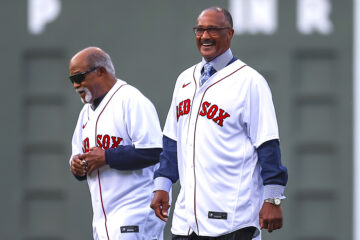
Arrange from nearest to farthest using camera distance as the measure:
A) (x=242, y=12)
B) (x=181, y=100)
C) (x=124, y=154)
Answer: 1. (x=181, y=100)
2. (x=124, y=154)
3. (x=242, y=12)

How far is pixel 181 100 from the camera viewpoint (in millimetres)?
5238

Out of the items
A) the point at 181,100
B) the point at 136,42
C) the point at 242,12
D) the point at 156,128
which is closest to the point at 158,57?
the point at 136,42

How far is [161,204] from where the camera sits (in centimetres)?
524

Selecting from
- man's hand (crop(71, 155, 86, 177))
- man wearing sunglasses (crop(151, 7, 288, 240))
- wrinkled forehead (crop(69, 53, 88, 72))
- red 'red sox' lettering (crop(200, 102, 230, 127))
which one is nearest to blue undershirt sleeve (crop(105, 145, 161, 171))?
man's hand (crop(71, 155, 86, 177))

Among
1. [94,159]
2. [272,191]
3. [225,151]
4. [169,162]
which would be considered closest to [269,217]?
[272,191]

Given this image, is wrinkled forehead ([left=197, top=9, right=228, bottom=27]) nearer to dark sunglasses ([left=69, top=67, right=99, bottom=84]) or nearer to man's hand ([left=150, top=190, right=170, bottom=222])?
man's hand ([left=150, top=190, right=170, bottom=222])

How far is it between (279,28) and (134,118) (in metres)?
3.57

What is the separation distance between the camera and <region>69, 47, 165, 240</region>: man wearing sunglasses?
5828 millimetres

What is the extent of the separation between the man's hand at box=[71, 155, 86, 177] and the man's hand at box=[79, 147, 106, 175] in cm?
3

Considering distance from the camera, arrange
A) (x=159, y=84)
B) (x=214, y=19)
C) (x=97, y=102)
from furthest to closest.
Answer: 1. (x=159, y=84)
2. (x=97, y=102)
3. (x=214, y=19)

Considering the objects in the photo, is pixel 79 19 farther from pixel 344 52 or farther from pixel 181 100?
pixel 181 100

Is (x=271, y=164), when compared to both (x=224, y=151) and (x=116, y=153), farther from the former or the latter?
(x=116, y=153)

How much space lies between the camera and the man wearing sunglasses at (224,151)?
16.2ft

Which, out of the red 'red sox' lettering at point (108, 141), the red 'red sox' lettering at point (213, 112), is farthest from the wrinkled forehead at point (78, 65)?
the red 'red sox' lettering at point (213, 112)
